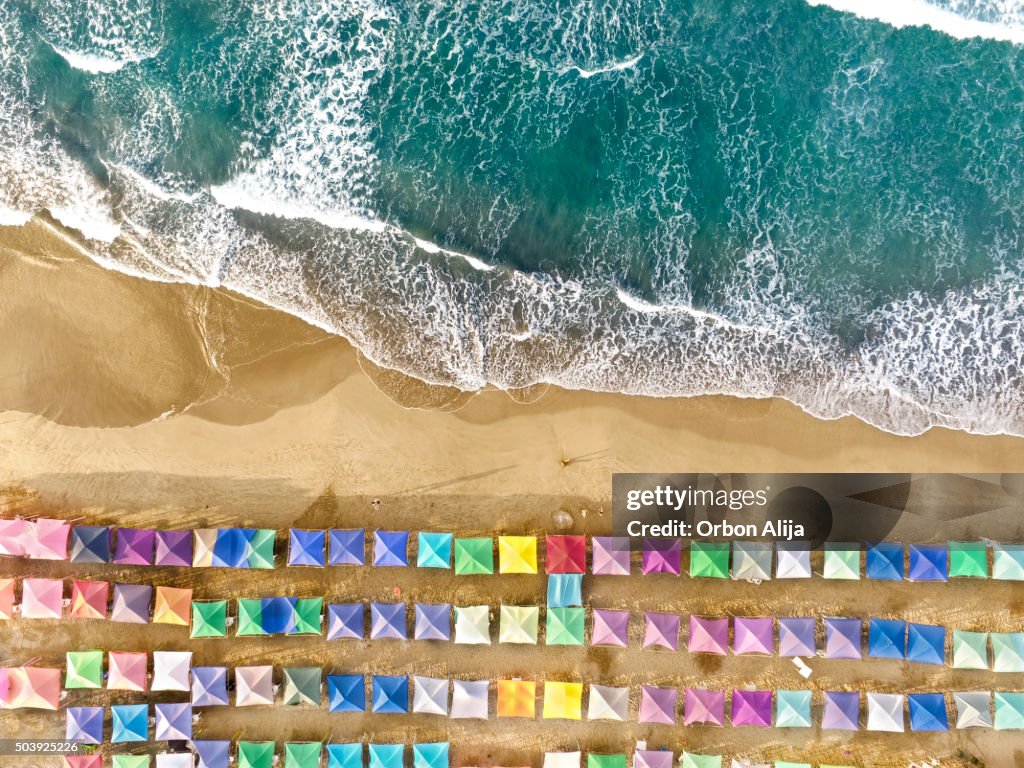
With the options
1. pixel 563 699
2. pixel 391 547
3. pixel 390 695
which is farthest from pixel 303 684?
pixel 563 699

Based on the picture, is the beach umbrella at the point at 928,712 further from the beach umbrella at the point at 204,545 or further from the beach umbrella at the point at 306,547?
the beach umbrella at the point at 204,545

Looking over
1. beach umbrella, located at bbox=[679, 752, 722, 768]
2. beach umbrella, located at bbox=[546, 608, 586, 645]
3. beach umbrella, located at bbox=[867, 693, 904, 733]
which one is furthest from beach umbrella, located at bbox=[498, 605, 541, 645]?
beach umbrella, located at bbox=[867, 693, 904, 733]

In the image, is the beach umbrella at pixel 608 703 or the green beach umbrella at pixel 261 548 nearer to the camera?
the green beach umbrella at pixel 261 548

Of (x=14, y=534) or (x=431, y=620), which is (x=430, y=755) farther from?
(x=14, y=534)

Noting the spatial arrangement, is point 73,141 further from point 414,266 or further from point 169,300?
point 414,266

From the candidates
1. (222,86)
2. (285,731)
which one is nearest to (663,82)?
(222,86)

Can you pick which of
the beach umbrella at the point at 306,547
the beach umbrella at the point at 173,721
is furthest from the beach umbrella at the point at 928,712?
the beach umbrella at the point at 173,721

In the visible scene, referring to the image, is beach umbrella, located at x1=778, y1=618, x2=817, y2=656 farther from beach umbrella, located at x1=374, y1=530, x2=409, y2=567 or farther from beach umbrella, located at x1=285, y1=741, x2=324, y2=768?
beach umbrella, located at x1=285, y1=741, x2=324, y2=768
